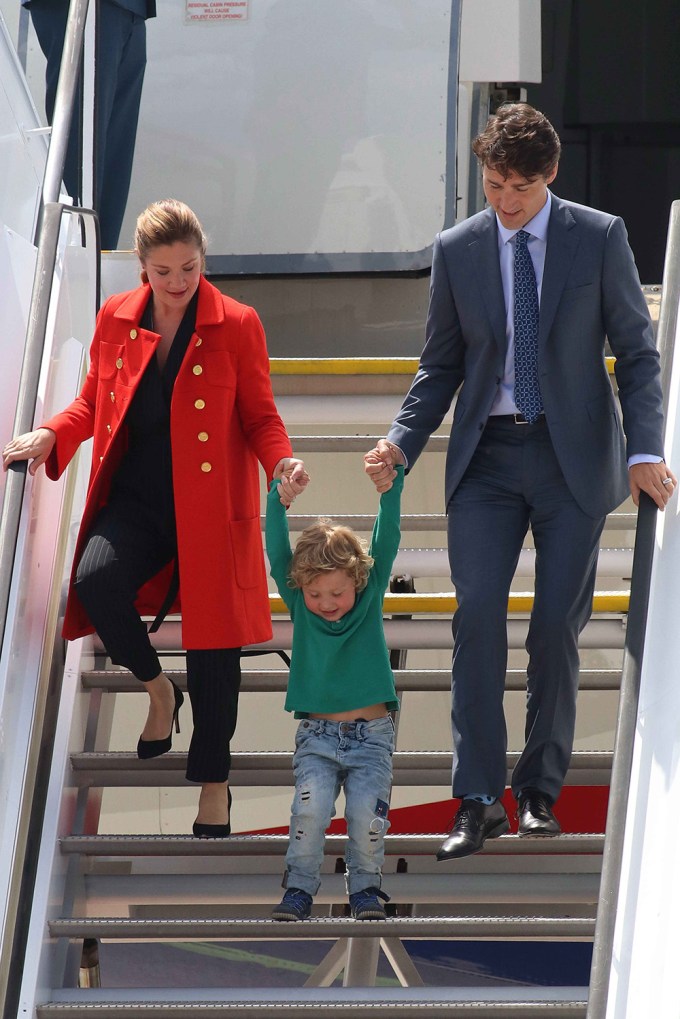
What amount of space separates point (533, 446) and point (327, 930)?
1083 mm

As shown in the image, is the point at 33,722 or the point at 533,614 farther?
the point at 33,722

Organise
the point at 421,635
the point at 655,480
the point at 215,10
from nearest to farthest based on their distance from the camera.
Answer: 1. the point at 655,480
2. the point at 421,635
3. the point at 215,10

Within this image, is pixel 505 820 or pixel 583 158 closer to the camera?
pixel 505 820

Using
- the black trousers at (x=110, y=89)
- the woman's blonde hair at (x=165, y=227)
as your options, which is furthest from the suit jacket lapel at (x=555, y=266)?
the black trousers at (x=110, y=89)

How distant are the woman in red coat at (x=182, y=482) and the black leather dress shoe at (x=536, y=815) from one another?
0.67 metres

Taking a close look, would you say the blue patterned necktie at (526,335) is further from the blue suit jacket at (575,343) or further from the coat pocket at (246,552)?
the coat pocket at (246,552)

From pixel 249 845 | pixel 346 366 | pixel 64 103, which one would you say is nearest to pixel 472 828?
pixel 249 845

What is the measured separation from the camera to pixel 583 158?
25.1 ft

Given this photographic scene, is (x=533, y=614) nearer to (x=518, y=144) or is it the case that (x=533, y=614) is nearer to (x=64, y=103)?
(x=518, y=144)

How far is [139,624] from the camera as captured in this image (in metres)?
2.90

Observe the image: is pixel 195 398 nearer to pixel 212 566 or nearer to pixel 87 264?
pixel 212 566

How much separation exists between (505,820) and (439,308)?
1.08 metres

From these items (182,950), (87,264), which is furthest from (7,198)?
(182,950)

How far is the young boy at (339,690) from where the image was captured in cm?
280
